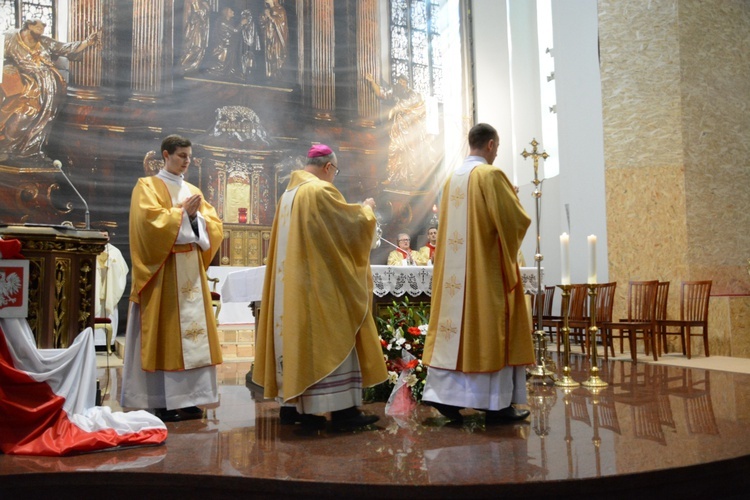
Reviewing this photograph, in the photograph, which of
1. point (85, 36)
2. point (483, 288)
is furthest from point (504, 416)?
point (85, 36)

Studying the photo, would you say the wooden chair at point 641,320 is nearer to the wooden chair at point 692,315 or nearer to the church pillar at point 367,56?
the wooden chair at point 692,315

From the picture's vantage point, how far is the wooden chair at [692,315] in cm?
700

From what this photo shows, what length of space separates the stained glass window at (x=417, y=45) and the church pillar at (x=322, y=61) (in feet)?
4.31

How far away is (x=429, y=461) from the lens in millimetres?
2621

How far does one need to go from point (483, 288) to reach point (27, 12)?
988 cm

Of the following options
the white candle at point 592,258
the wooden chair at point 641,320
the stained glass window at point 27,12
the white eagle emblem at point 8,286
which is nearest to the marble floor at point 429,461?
the white eagle emblem at point 8,286

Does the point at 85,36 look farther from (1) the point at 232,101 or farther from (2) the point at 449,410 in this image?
(2) the point at 449,410

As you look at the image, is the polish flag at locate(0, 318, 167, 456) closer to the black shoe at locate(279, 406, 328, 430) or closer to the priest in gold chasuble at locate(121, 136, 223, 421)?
the priest in gold chasuble at locate(121, 136, 223, 421)

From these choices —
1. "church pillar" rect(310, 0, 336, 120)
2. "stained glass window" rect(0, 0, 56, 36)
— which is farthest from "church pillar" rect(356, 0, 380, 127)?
"stained glass window" rect(0, 0, 56, 36)

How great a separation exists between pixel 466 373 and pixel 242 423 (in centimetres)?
132

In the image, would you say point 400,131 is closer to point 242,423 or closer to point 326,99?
point 326,99

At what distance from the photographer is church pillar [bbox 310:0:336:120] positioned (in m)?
12.0

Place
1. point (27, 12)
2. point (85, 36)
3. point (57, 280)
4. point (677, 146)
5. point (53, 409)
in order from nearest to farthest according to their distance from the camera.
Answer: point (53, 409), point (57, 280), point (677, 146), point (27, 12), point (85, 36)

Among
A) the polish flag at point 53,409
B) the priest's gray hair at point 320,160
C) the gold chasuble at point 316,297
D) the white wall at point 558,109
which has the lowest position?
the polish flag at point 53,409
